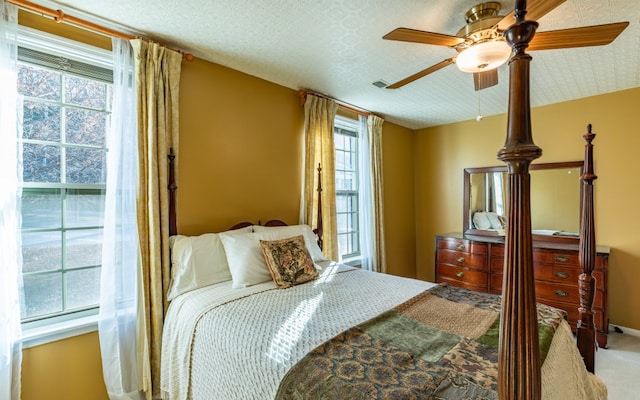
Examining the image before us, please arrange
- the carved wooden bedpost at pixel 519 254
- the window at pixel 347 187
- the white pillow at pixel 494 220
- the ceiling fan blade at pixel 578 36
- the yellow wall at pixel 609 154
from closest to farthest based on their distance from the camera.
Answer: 1. the carved wooden bedpost at pixel 519 254
2. the ceiling fan blade at pixel 578 36
3. the yellow wall at pixel 609 154
4. the window at pixel 347 187
5. the white pillow at pixel 494 220

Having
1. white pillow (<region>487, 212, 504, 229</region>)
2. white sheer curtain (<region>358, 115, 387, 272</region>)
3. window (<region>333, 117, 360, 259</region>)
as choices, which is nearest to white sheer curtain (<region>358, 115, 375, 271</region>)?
white sheer curtain (<region>358, 115, 387, 272</region>)

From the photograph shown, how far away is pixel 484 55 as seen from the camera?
5.63ft

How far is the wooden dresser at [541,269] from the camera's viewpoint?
285 centimetres

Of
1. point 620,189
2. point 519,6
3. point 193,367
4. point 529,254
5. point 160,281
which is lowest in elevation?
point 193,367

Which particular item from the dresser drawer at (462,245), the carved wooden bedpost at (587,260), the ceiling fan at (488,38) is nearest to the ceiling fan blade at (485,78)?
the ceiling fan at (488,38)

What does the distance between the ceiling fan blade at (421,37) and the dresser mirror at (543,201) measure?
2026 millimetres

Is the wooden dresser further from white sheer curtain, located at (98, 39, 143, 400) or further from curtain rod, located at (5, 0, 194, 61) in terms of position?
curtain rod, located at (5, 0, 194, 61)

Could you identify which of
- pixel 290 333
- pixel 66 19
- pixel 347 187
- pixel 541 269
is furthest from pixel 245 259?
pixel 541 269

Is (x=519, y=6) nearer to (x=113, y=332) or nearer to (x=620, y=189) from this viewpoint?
(x=113, y=332)

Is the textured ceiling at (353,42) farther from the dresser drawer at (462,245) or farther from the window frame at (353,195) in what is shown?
the dresser drawer at (462,245)

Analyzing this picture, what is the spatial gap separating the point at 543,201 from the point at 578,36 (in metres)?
2.63

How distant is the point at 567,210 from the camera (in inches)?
136

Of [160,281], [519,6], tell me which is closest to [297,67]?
[160,281]

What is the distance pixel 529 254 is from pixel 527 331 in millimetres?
157
